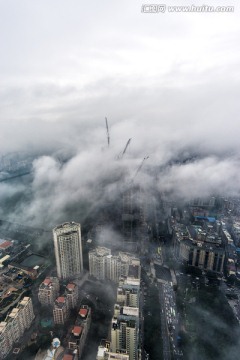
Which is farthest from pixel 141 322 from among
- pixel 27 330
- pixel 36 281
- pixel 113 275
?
pixel 36 281

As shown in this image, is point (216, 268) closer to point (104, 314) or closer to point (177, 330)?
point (177, 330)

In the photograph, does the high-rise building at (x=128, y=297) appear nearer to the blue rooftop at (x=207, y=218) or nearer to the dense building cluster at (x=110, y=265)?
the dense building cluster at (x=110, y=265)

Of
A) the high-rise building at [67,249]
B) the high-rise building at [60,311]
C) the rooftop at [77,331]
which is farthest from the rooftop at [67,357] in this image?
the high-rise building at [67,249]

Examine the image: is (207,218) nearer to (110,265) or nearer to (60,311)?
(110,265)

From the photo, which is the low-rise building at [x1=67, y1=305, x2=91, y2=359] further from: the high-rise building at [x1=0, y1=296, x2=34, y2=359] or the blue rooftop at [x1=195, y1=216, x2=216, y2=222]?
the blue rooftop at [x1=195, y1=216, x2=216, y2=222]

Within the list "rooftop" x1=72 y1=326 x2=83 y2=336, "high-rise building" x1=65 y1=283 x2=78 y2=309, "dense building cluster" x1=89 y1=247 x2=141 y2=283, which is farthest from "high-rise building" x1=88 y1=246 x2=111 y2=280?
"rooftop" x1=72 y1=326 x2=83 y2=336
